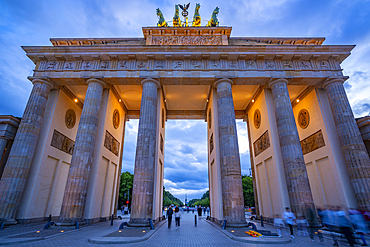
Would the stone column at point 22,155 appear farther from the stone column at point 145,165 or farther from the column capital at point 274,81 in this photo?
the column capital at point 274,81

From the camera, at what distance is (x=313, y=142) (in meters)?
16.9

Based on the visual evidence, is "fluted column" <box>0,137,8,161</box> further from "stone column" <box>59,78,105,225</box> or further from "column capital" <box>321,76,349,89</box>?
"column capital" <box>321,76,349,89</box>

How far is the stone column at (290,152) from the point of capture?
40.6ft

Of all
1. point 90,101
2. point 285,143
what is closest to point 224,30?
point 285,143

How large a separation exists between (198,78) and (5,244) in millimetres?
14443

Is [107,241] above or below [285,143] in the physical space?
below

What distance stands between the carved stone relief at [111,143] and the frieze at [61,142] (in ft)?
13.4

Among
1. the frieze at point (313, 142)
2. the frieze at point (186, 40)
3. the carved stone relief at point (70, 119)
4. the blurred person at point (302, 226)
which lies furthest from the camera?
the carved stone relief at point (70, 119)

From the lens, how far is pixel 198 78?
51.9ft

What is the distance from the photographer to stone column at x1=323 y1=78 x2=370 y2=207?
12766mm

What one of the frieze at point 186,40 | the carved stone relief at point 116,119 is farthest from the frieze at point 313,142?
the carved stone relief at point 116,119

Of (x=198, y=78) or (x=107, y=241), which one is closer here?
(x=107, y=241)

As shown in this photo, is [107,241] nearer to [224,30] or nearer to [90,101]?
[90,101]

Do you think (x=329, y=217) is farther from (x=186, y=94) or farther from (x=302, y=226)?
(x=186, y=94)
